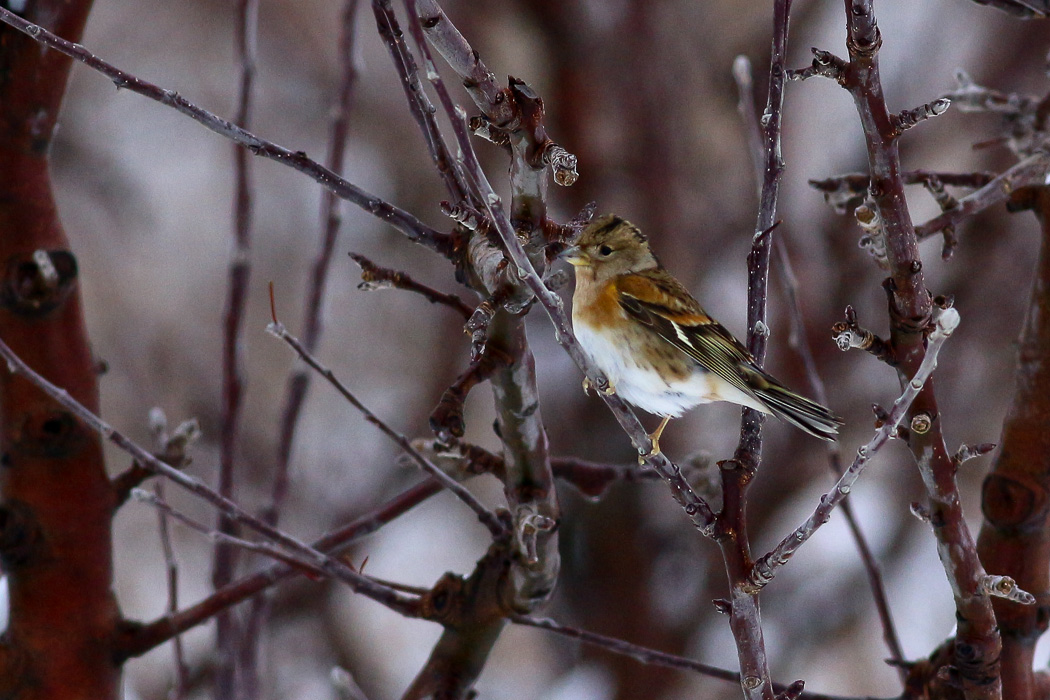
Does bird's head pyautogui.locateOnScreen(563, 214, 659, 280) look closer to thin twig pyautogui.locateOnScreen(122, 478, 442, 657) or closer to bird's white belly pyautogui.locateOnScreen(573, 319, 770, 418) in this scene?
bird's white belly pyautogui.locateOnScreen(573, 319, 770, 418)

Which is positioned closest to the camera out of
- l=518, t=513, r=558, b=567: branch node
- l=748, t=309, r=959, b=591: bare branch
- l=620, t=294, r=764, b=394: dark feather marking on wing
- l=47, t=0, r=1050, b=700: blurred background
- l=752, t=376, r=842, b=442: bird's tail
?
l=748, t=309, r=959, b=591: bare branch

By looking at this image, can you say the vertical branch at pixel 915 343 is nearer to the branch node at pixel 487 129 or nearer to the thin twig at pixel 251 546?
the branch node at pixel 487 129

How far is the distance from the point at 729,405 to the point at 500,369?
4.35 metres

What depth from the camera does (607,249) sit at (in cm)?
255

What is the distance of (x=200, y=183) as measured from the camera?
5980mm

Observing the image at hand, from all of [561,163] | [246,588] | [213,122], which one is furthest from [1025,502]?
[213,122]

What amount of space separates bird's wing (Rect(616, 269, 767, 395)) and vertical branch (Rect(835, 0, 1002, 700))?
684 mm

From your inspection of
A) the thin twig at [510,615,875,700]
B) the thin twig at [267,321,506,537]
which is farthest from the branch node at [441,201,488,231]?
the thin twig at [510,615,875,700]

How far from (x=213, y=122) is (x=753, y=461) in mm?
905

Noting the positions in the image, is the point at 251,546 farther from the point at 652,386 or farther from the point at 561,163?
the point at 652,386

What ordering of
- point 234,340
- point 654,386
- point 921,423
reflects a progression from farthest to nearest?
1. point 654,386
2. point 234,340
3. point 921,423

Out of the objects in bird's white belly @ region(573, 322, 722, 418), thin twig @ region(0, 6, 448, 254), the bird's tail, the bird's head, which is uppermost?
the bird's head

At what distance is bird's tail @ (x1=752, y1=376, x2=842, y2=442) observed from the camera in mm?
1836

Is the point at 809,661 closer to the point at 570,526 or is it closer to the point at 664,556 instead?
the point at 664,556
